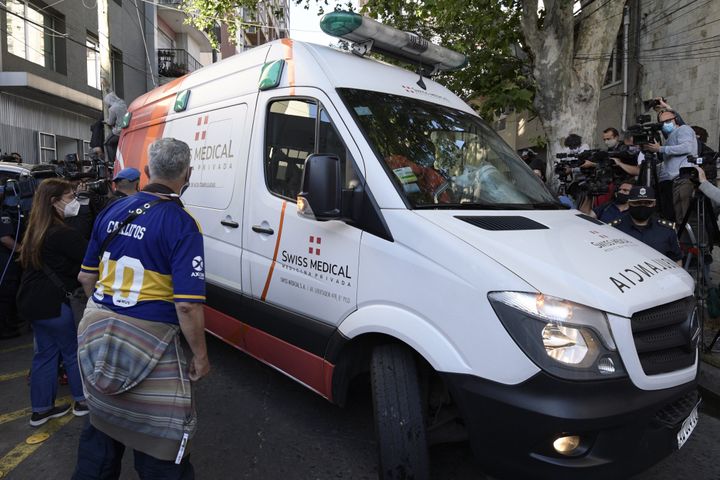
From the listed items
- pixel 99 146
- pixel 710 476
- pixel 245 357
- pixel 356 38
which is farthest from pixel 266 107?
pixel 99 146

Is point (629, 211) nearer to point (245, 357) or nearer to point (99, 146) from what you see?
point (245, 357)

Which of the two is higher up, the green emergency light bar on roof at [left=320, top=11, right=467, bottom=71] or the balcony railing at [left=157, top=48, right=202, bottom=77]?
the balcony railing at [left=157, top=48, right=202, bottom=77]

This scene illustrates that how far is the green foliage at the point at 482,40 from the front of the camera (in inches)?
380

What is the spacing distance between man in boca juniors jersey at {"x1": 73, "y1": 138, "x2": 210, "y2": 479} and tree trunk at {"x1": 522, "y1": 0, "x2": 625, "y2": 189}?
289 inches

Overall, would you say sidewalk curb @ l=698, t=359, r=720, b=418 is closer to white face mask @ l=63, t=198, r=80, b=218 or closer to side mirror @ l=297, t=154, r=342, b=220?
side mirror @ l=297, t=154, r=342, b=220

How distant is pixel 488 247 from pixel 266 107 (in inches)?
76.9

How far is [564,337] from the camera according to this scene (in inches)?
80.0

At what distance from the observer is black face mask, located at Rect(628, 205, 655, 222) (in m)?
4.36

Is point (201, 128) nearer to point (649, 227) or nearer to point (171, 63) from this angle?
point (649, 227)

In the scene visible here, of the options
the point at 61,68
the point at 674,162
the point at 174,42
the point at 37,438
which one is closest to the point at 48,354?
the point at 37,438

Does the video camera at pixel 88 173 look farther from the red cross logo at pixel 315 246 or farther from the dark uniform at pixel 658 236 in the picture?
the dark uniform at pixel 658 236

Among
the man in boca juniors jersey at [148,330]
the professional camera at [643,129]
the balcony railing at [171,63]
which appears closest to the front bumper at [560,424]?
the man in boca juniors jersey at [148,330]

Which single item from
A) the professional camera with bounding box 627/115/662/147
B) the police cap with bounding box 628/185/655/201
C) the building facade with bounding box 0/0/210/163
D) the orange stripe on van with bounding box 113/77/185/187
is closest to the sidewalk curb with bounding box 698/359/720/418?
the police cap with bounding box 628/185/655/201

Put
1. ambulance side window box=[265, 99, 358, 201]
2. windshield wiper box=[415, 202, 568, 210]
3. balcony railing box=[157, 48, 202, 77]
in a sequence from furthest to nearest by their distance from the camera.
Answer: balcony railing box=[157, 48, 202, 77] < ambulance side window box=[265, 99, 358, 201] < windshield wiper box=[415, 202, 568, 210]
